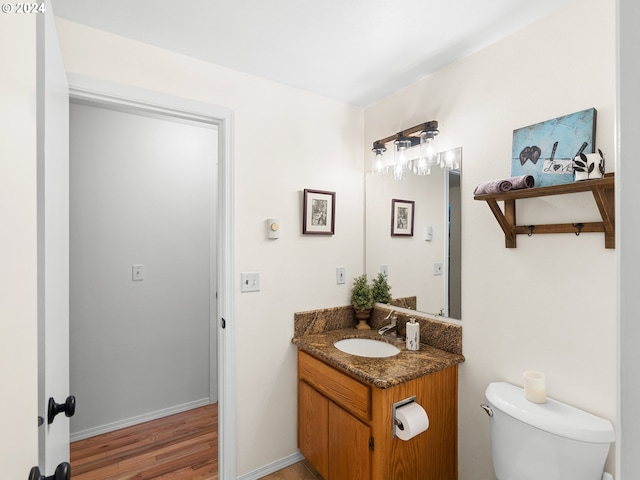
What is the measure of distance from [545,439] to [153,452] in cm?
226

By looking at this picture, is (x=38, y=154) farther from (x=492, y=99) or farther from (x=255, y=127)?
(x=492, y=99)

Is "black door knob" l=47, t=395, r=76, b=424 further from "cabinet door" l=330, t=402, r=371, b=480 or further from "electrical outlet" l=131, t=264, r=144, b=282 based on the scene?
"electrical outlet" l=131, t=264, r=144, b=282

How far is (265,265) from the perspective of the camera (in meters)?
1.98

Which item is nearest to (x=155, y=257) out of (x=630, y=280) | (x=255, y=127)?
(x=255, y=127)

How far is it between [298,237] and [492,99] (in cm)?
129

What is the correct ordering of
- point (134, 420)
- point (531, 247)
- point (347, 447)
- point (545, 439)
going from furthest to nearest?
1. point (134, 420)
2. point (347, 447)
3. point (531, 247)
4. point (545, 439)

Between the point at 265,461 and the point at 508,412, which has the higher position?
the point at 508,412

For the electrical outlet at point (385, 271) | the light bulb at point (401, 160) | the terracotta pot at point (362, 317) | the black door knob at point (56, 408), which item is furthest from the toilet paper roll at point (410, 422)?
the light bulb at point (401, 160)

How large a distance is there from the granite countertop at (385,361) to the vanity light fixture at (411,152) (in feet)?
3.35

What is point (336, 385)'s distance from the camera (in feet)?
5.55

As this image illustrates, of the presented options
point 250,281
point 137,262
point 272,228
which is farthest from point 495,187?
point 137,262

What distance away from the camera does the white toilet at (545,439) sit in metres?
1.14

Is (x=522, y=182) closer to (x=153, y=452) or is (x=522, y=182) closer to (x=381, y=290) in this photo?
(x=381, y=290)

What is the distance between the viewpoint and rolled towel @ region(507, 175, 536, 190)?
1316mm
